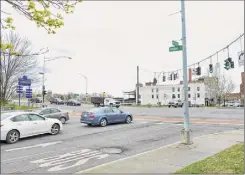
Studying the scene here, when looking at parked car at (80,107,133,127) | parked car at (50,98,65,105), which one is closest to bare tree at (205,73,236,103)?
parked car at (50,98,65,105)

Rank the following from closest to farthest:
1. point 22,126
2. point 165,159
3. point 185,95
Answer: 1. point 165,159
2. point 185,95
3. point 22,126

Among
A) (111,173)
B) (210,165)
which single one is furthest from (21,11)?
(210,165)

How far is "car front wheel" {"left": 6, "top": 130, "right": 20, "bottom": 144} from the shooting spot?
11.2 m

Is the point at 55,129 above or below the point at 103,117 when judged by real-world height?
below

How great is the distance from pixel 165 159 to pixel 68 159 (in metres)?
3.16

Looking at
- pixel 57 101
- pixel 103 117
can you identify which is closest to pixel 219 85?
pixel 57 101

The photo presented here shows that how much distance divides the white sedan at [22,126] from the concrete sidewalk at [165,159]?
6.43 meters

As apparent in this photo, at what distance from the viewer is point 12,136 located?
11.4 meters

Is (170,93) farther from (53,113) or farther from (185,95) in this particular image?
(185,95)

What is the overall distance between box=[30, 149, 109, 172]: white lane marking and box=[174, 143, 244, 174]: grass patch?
127 inches

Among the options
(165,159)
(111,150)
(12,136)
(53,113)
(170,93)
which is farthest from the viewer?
(170,93)

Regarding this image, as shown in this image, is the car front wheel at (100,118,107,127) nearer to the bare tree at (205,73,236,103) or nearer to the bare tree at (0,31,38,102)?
the bare tree at (0,31,38,102)

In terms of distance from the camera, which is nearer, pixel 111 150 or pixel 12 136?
pixel 111 150

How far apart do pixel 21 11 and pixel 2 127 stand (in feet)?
28.4
